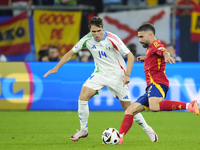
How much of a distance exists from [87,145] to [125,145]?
557mm

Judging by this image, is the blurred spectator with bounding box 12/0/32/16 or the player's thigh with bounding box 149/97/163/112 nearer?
the player's thigh with bounding box 149/97/163/112

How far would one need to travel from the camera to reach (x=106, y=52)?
693cm

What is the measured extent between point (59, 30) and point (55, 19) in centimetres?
39

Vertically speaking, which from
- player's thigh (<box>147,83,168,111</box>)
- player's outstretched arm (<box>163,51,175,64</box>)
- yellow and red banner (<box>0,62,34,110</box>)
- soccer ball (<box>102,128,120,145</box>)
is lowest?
yellow and red banner (<box>0,62,34,110</box>)

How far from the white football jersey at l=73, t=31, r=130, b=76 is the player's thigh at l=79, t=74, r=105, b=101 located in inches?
6.5

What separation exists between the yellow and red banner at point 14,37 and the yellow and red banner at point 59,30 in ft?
1.22

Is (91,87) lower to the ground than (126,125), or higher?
higher

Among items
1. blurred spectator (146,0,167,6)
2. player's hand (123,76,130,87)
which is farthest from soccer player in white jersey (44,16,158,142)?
blurred spectator (146,0,167,6)

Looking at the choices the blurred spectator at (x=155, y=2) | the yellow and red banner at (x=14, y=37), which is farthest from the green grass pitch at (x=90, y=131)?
the blurred spectator at (x=155, y=2)

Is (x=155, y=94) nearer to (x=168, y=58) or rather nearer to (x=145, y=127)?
(x=168, y=58)

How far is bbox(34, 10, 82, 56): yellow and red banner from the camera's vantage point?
46.4ft

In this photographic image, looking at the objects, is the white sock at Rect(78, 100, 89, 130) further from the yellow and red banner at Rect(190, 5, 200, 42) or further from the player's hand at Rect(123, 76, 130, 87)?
the yellow and red banner at Rect(190, 5, 200, 42)

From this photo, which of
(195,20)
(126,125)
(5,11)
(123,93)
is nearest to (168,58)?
(126,125)

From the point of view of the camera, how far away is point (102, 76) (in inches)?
275
